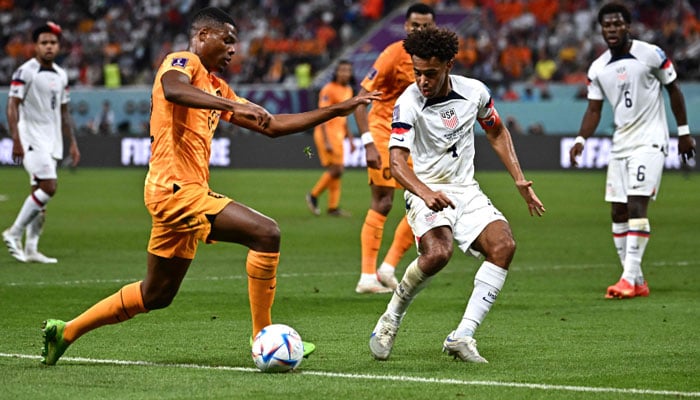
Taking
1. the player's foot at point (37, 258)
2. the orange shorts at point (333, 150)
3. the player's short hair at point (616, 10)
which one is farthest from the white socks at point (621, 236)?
the orange shorts at point (333, 150)

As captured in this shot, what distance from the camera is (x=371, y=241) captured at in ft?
37.7

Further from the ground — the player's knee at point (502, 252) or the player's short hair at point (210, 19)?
the player's short hair at point (210, 19)

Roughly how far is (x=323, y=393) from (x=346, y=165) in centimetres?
2717

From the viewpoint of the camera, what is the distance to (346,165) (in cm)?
3338

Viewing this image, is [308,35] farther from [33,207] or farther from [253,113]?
[253,113]

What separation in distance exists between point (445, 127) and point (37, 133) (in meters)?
7.35

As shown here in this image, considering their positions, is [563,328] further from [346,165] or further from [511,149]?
[346,165]

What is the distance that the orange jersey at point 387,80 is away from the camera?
439 inches

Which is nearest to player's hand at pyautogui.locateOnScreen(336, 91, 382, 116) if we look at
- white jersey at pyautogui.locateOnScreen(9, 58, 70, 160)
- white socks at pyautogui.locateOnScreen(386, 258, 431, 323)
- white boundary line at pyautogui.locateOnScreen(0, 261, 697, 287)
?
white socks at pyautogui.locateOnScreen(386, 258, 431, 323)

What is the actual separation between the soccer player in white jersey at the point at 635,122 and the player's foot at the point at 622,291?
0.45 feet

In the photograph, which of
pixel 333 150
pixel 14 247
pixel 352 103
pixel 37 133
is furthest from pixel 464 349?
pixel 333 150

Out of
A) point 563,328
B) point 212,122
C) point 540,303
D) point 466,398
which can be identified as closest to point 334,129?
point 540,303

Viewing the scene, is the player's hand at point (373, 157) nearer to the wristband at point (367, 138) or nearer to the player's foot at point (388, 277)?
the wristband at point (367, 138)

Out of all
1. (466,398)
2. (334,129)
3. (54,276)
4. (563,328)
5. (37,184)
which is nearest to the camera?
(466,398)
